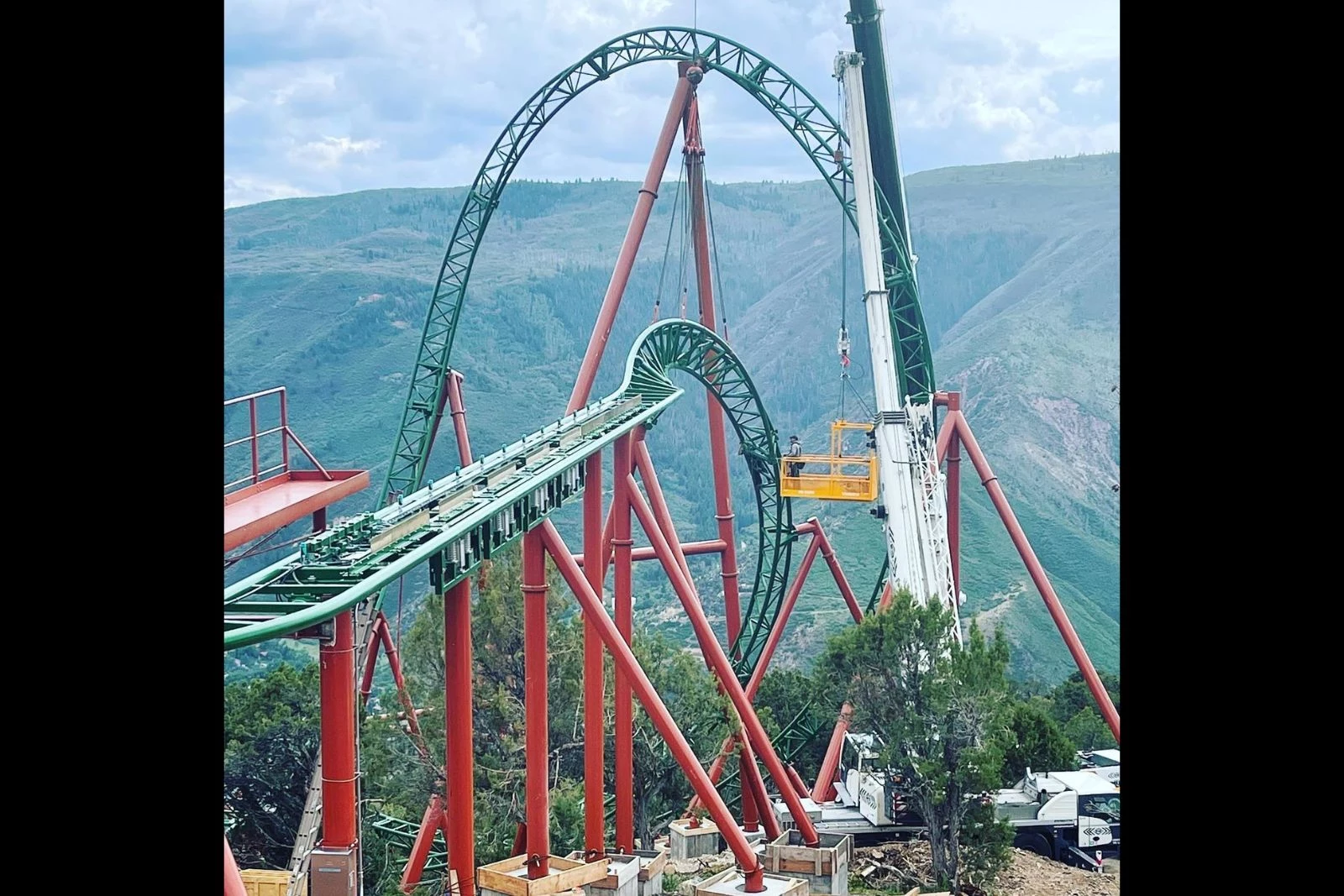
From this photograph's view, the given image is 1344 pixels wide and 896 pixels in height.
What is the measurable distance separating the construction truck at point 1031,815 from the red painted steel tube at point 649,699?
381cm

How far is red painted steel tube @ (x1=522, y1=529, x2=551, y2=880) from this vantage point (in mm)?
14172

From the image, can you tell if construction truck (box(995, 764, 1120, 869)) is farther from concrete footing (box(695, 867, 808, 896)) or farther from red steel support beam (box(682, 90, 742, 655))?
red steel support beam (box(682, 90, 742, 655))

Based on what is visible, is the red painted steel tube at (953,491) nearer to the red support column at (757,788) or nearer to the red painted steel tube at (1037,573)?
the red painted steel tube at (1037,573)

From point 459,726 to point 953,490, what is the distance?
1239 cm

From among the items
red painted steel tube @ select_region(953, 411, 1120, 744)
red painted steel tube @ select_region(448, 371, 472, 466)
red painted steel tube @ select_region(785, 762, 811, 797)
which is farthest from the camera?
red painted steel tube @ select_region(785, 762, 811, 797)

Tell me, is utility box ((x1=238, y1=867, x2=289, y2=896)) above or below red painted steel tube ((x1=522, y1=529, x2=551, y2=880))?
below

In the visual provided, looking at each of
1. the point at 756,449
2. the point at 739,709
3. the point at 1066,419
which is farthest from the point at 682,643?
the point at 739,709

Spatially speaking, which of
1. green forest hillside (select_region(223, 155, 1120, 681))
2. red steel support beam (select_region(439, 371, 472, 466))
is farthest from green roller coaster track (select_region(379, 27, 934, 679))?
green forest hillside (select_region(223, 155, 1120, 681))

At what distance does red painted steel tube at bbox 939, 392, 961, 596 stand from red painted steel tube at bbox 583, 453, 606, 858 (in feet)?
20.5

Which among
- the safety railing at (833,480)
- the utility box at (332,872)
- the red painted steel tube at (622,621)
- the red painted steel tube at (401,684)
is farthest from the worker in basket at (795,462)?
the utility box at (332,872)
